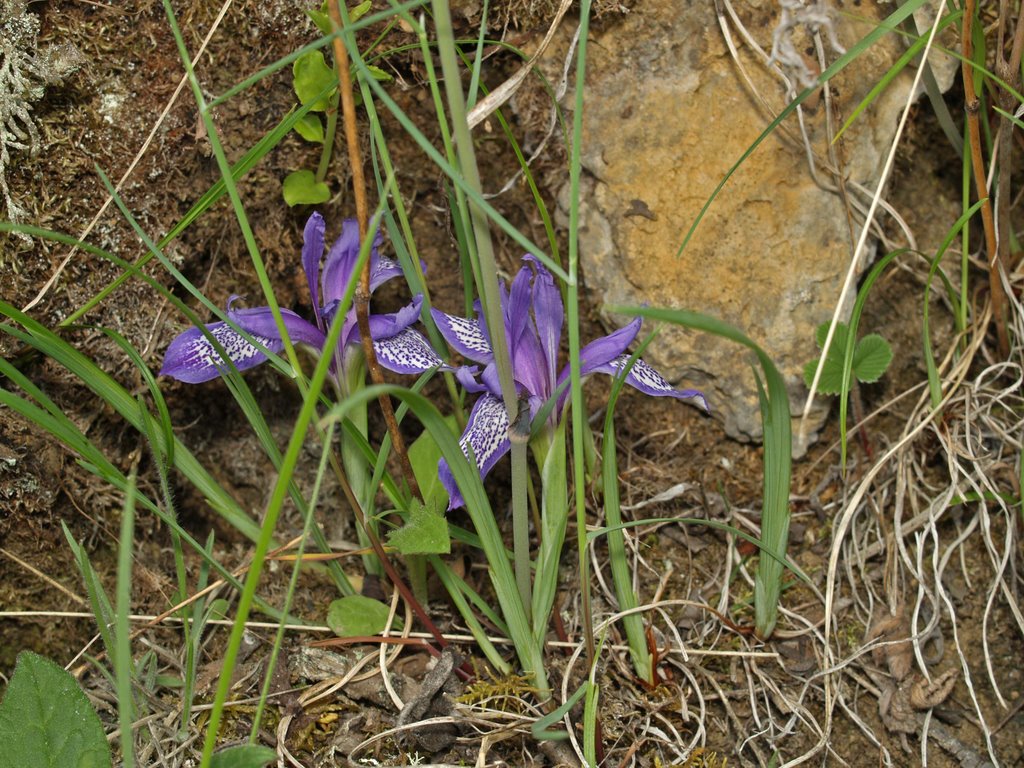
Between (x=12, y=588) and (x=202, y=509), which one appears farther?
(x=202, y=509)

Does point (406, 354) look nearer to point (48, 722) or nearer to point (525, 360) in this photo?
point (525, 360)

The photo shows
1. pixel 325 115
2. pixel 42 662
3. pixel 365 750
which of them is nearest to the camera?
pixel 42 662

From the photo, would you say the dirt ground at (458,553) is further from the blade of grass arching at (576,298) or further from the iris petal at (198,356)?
the blade of grass arching at (576,298)

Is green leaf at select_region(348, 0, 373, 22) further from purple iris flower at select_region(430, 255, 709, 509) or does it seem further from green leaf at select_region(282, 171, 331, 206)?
purple iris flower at select_region(430, 255, 709, 509)

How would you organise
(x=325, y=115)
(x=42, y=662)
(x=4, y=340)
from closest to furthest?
(x=42, y=662), (x=4, y=340), (x=325, y=115)

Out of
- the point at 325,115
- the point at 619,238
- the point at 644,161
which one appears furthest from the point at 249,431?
the point at 644,161

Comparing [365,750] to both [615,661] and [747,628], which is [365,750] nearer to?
[615,661]

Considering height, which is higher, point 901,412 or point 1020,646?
point 901,412
